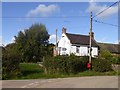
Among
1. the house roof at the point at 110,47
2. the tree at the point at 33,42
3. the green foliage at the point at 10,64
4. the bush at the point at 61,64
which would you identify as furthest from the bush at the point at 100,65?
the house roof at the point at 110,47

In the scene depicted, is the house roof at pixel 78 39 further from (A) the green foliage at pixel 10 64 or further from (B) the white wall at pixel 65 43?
(A) the green foliage at pixel 10 64

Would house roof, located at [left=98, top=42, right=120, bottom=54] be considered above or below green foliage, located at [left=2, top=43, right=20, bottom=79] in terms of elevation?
above

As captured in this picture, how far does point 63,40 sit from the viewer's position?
2980 inches

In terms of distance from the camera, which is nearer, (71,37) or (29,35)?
(71,37)

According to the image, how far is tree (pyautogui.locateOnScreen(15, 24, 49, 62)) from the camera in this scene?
76.4 meters

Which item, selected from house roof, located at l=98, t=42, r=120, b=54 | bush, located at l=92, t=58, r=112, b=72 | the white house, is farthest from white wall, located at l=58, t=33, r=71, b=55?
bush, located at l=92, t=58, r=112, b=72

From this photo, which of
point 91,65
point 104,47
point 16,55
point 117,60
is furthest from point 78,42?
point 16,55

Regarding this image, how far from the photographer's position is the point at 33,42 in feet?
256

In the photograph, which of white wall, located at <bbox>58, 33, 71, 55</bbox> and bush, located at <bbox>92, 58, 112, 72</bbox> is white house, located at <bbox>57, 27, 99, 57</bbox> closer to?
white wall, located at <bbox>58, 33, 71, 55</bbox>

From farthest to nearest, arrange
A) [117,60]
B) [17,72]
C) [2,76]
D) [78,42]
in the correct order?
[78,42] → [117,60] → [17,72] → [2,76]

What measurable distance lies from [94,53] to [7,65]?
48.6 m

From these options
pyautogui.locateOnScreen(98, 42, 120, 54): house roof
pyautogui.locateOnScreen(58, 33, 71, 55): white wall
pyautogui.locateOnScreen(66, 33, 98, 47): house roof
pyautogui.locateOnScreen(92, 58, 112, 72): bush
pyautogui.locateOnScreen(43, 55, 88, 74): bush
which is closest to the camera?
pyautogui.locateOnScreen(43, 55, 88, 74): bush

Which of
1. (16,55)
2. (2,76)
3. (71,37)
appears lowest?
(2,76)

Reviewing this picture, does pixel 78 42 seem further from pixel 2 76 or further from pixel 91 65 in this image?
pixel 2 76
